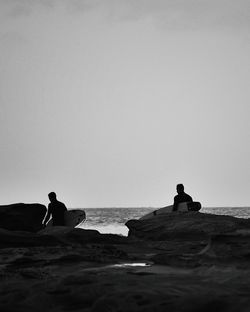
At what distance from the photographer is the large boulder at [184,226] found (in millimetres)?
11938

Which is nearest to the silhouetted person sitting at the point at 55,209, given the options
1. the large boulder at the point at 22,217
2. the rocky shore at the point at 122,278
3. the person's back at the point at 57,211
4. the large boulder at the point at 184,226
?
the person's back at the point at 57,211

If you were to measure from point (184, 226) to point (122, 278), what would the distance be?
7.83 m

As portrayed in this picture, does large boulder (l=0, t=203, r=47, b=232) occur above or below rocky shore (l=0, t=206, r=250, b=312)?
above

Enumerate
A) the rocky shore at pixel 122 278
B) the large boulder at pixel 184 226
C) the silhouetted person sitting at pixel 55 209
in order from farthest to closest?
the silhouetted person sitting at pixel 55 209 < the large boulder at pixel 184 226 < the rocky shore at pixel 122 278

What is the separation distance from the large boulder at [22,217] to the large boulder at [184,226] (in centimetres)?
514

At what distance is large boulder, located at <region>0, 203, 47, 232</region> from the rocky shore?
708cm

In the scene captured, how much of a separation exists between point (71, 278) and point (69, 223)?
16793 mm

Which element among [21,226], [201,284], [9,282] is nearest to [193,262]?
A: [201,284]

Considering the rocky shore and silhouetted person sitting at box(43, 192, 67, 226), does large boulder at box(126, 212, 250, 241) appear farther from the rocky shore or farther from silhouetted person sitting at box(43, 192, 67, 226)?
silhouetted person sitting at box(43, 192, 67, 226)

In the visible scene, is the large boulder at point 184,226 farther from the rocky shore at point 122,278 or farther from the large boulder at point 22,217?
the large boulder at point 22,217

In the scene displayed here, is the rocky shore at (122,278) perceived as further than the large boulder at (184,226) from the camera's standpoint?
No

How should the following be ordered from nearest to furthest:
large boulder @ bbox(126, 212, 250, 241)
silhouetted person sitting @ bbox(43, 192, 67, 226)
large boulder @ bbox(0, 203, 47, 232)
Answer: large boulder @ bbox(126, 212, 250, 241), large boulder @ bbox(0, 203, 47, 232), silhouetted person sitting @ bbox(43, 192, 67, 226)

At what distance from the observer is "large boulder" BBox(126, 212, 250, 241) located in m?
11.9

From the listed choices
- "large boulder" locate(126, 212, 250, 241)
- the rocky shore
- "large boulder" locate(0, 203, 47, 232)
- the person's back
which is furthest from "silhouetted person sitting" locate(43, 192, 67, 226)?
the rocky shore
